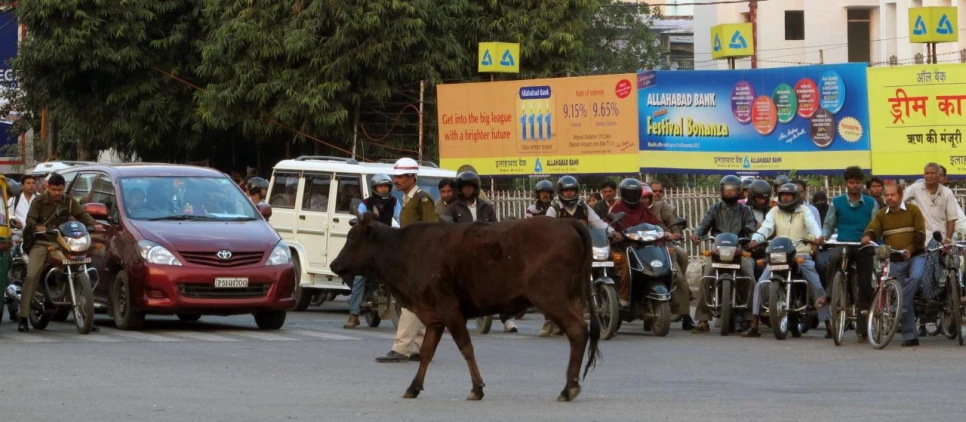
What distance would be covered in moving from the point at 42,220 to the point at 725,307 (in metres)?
7.57

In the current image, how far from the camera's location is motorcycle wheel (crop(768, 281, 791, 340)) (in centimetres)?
1769

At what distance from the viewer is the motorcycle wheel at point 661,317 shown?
18.2 metres

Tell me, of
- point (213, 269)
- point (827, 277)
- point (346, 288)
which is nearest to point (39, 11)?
point (346, 288)

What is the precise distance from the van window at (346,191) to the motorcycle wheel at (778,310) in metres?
6.07

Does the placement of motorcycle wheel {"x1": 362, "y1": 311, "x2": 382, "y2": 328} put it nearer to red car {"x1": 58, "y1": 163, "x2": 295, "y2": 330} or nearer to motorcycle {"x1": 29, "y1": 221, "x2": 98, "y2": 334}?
red car {"x1": 58, "y1": 163, "x2": 295, "y2": 330}

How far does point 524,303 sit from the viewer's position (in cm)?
1220

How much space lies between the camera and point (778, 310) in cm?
1777

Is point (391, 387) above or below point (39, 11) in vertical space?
below

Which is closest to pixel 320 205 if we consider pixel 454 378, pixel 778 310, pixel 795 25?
pixel 778 310

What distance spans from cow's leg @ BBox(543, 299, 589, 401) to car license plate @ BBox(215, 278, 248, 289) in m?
6.60

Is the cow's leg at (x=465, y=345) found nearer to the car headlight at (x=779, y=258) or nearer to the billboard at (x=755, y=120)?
the car headlight at (x=779, y=258)

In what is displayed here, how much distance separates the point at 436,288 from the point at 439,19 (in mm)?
23842

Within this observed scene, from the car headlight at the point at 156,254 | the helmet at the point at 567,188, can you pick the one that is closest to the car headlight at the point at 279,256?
the car headlight at the point at 156,254

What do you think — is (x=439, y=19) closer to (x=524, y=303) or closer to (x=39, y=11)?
(x=39, y=11)
